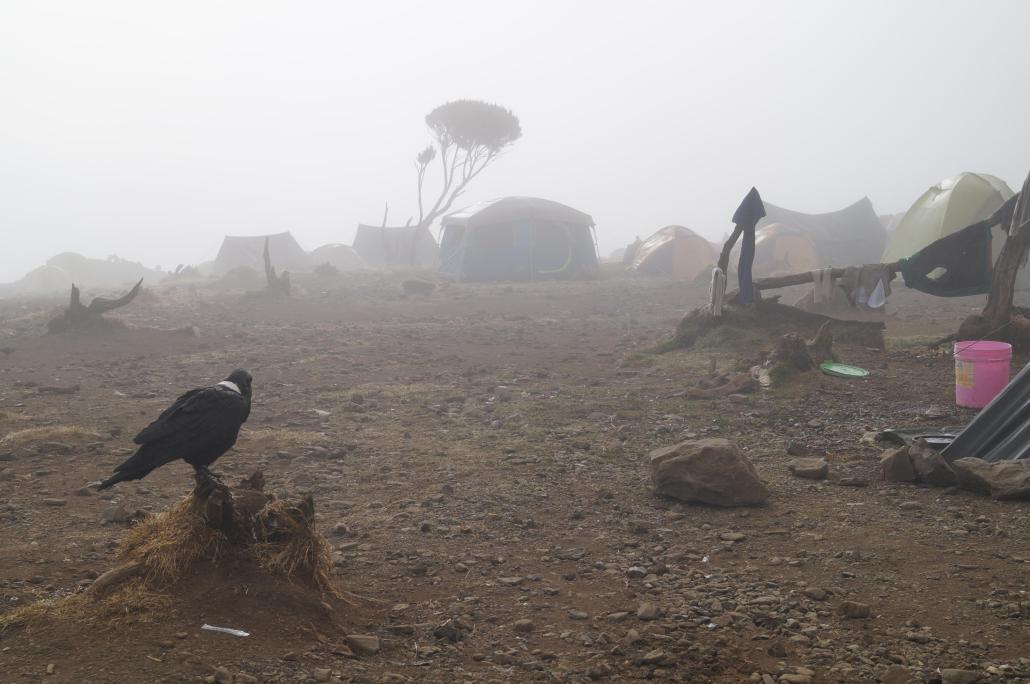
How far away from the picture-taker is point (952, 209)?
17562 millimetres

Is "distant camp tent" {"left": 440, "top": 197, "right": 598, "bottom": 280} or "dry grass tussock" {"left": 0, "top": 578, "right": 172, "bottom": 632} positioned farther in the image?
"distant camp tent" {"left": 440, "top": 197, "right": 598, "bottom": 280}

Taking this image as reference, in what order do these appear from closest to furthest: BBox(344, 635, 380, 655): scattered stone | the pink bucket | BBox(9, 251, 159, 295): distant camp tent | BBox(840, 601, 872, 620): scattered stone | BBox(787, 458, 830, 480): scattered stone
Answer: BBox(344, 635, 380, 655): scattered stone
BBox(840, 601, 872, 620): scattered stone
BBox(787, 458, 830, 480): scattered stone
the pink bucket
BBox(9, 251, 159, 295): distant camp tent

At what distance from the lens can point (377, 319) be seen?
637 inches

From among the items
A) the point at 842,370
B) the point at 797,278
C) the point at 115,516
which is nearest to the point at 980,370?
the point at 842,370

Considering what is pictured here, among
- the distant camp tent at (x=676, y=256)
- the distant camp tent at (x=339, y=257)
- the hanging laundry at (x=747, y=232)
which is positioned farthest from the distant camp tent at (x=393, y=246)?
the hanging laundry at (x=747, y=232)

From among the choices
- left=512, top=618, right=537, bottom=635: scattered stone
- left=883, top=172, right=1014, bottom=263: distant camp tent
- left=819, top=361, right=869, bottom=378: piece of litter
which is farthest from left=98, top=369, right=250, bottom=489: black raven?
left=883, top=172, right=1014, bottom=263: distant camp tent

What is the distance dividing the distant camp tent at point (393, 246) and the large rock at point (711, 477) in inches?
1221

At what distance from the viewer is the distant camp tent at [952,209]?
17422 millimetres

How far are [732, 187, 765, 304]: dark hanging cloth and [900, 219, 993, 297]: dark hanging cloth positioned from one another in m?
1.86

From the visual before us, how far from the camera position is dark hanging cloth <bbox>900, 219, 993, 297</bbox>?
10.0 meters

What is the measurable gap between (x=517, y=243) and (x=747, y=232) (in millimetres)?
15795

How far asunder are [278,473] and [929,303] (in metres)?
15.0

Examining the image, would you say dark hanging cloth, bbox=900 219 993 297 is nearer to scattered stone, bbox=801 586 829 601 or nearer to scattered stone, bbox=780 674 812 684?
scattered stone, bbox=801 586 829 601

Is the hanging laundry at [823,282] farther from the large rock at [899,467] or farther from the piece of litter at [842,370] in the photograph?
the large rock at [899,467]
